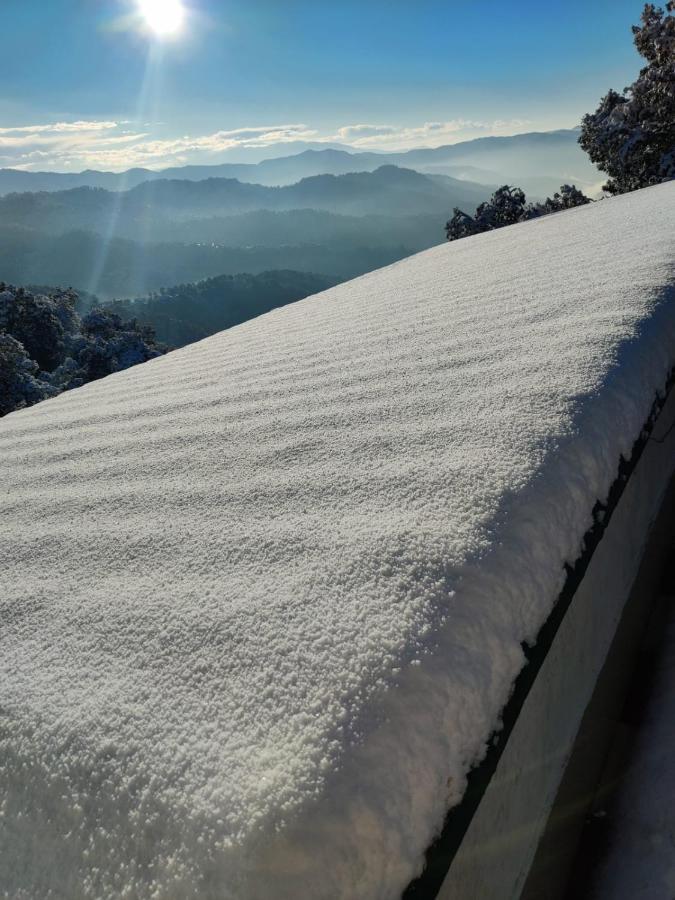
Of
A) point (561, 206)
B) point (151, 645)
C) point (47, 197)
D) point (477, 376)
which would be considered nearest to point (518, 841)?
point (151, 645)

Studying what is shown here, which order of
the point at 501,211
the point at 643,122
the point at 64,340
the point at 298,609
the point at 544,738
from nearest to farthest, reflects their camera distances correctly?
1. the point at 298,609
2. the point at 544,738
3. the point at 643,122
4. the point at 501,211
5. the point at 64,340

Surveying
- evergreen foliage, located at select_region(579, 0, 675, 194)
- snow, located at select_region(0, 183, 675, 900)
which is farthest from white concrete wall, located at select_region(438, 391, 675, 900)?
evergreen foliage, located at select_region(579, 0, 675, 194)

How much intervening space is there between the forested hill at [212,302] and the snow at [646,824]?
2529 inches

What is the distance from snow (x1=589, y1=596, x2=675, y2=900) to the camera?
1.70 meters

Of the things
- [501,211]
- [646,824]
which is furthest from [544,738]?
[501,211]

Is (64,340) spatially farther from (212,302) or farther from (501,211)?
(212,302)

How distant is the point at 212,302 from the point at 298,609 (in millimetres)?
86835

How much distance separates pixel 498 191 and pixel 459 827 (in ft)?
82.2

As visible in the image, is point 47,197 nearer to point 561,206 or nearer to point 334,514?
point 561,206

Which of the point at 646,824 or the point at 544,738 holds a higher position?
the point at 544,738

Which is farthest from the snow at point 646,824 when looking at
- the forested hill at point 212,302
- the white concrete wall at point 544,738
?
the forested hill at point 212,302

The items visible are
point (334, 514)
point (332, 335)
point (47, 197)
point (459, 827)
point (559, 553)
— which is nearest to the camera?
point (459, 827)

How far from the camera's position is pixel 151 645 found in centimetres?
111

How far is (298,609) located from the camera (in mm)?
1069
